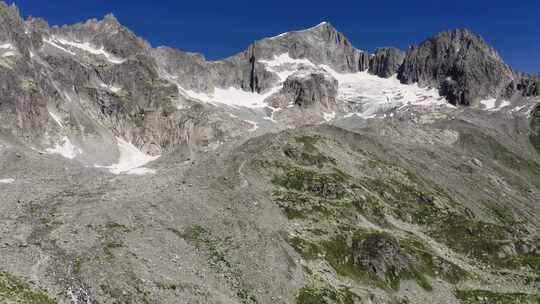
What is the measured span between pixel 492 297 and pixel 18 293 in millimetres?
54839

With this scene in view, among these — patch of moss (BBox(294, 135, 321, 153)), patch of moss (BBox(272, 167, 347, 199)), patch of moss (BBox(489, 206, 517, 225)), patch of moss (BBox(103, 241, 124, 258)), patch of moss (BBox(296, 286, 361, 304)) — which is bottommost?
patch of moss (BBox(489, 206, 517, 225))

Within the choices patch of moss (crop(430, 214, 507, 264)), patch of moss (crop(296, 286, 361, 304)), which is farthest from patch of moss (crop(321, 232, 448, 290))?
patch of moss (crop(430, 214, 507, 264))

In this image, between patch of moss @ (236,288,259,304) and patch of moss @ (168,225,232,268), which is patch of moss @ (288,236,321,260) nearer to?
patch of moss @ (168,225,232,268)

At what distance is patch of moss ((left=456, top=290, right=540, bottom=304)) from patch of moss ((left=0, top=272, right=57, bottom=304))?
4864 cm

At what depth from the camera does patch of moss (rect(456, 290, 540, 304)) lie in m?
66.3

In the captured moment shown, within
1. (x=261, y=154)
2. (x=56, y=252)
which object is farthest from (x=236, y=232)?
(x=261, y=154)

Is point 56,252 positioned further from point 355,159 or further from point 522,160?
point 522,160

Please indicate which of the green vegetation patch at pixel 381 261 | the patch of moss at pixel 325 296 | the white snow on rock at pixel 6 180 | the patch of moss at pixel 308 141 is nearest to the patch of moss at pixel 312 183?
the patch of moss at pixel 308 141

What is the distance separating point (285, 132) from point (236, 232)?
67.1 m

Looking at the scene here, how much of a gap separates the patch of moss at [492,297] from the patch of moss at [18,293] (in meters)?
48.6

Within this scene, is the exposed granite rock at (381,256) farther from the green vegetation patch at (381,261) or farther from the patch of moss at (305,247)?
the patch of moss at (305,247)

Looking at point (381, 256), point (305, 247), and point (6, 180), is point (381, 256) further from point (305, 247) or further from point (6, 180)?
point (6, 180)

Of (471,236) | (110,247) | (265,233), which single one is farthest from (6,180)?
(471,236)

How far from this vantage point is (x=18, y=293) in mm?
43969
